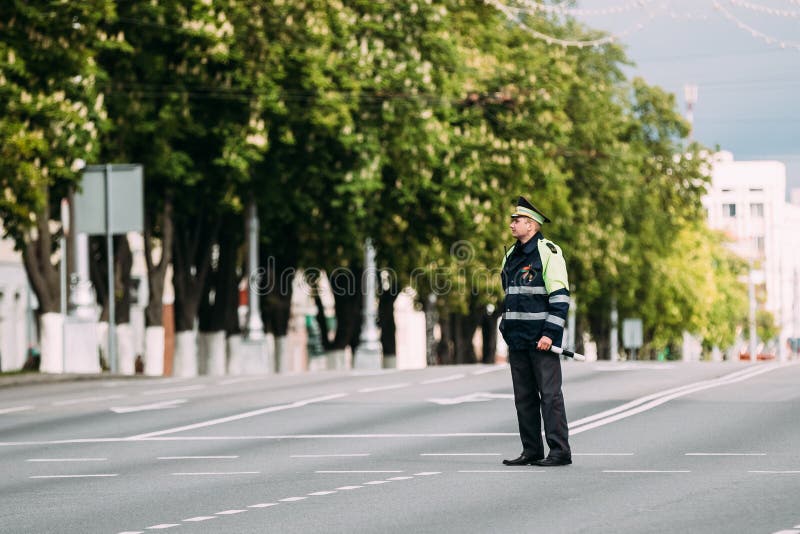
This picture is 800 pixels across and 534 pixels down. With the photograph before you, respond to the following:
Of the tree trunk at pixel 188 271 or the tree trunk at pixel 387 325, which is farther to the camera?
the tree trunk at pixel 387 325

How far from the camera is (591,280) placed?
58.8 m

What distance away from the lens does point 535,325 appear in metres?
15.1

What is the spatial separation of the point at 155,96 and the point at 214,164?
1.87 m

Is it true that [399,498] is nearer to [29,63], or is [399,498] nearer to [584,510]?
[584,510]

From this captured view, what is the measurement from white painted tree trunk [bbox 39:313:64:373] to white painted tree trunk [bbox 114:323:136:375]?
6808 millimetres

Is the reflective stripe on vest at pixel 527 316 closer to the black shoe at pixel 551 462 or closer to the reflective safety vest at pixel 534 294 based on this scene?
the reflective safety vest at pixel 534 294

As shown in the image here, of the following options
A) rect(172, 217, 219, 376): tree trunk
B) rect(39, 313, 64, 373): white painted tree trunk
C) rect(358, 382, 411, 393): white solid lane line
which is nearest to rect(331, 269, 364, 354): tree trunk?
rect(172, 217, 219, 376): tree trunk

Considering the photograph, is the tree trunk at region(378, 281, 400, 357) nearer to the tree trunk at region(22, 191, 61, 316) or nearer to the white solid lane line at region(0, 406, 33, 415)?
the tree trunk at region(22, 191, 61, 316)

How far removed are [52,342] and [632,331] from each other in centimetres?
3981

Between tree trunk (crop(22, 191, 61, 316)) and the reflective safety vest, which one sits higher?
tree trunk (crop(22, 191, 61, 316))

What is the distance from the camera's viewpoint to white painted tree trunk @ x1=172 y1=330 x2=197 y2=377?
46.8 m

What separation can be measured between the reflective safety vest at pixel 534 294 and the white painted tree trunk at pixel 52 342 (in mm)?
24537

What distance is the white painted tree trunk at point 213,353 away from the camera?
156ft

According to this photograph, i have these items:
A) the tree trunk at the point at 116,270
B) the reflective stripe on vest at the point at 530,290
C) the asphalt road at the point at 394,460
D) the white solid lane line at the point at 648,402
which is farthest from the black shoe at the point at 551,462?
the tree trunk at the point at 116,270
